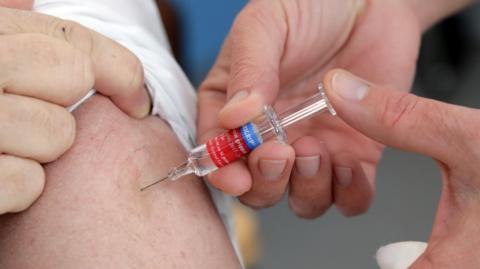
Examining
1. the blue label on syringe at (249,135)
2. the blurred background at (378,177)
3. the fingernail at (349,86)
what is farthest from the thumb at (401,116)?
the blurred background at (378,177)

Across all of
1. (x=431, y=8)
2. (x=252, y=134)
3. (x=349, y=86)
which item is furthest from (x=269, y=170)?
(x=431, y=8)

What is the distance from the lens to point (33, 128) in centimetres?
79

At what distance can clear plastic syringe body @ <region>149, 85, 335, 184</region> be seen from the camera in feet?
2.98

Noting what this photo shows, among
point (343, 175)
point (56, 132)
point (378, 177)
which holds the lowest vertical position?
point (378, 177)

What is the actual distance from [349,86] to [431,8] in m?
0.72

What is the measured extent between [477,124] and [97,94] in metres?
0.60

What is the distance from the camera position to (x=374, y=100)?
844mm

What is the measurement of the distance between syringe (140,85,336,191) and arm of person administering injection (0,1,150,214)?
182 millimetres

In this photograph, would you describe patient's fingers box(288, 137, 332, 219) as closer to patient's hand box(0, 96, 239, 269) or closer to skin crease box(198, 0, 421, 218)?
skin crease box(198, 0, 421, 218)

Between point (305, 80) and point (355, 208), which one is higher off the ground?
point (305, 80)

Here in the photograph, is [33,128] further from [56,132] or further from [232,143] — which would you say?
[232,143]

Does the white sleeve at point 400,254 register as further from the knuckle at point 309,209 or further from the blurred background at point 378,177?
the blurred background at point 378,177

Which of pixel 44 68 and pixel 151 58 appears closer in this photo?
pixel 44 68

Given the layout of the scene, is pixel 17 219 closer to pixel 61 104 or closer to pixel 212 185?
pixel 61 104
